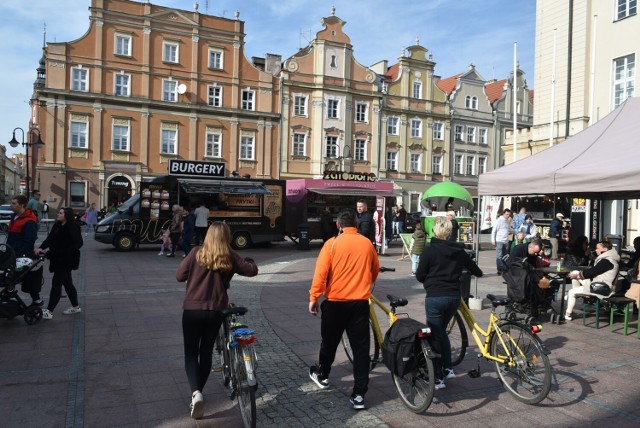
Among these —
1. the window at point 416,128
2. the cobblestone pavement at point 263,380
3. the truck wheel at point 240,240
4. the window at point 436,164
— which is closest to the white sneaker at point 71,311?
the cobblestone pavement at point 263,380

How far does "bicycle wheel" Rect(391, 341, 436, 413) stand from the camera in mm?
4324

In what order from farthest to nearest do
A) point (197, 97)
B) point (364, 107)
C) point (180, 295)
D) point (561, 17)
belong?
1. point (364, 107)
2. point (197, 97)
3. point (561, 17)
4. point (180, 295)

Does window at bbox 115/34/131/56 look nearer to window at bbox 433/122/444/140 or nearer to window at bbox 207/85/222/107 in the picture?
window at bbox 207/85/222/107

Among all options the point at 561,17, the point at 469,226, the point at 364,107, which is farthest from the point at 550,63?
the point at 364,107

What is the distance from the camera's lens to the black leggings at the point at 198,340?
4.22m

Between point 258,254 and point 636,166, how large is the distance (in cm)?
1356

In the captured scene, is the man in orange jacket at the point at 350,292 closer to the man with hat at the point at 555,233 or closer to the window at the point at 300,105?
the man with hat at the point at 555,233

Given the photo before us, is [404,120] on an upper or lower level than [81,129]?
upper

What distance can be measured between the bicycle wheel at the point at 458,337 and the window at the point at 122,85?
110 ft

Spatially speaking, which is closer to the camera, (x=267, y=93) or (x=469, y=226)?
(x=469, y=226)

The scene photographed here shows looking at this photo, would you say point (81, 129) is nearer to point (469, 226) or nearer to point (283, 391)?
point (469, 226)

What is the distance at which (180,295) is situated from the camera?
9.73m

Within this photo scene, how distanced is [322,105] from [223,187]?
22.9m

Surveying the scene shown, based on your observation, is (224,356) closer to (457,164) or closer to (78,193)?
(78,193)
